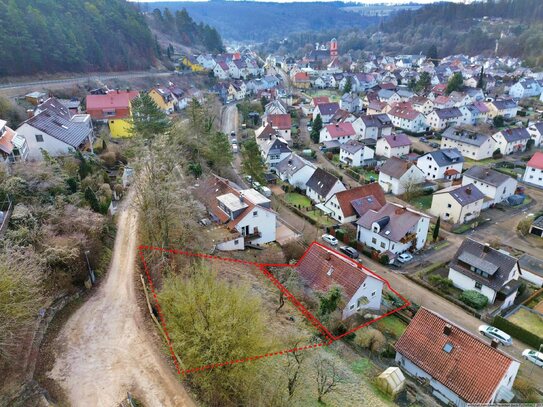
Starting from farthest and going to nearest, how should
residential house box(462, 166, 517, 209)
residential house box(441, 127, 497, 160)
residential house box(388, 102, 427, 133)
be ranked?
1. residential house box(388, 102, 427, 133)
2. residential house box(441, 127, 497, 160)
3. residential house box(462, 166, 517, 209)

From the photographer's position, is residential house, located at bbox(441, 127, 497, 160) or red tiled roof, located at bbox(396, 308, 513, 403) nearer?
red tiled roof, located at bbox(396, 308, 513, 403)

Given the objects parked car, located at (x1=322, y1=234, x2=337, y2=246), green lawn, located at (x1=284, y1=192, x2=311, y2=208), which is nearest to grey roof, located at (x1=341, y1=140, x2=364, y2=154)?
green lawn, located at (x1=284, y1=192, x2=311, y2=208)

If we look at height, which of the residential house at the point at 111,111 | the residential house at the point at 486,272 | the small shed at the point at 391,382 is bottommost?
the residential house at the point at 486,272

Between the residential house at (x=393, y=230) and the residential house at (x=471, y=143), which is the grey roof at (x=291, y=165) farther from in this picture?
the residential house at (x=471, y=143)

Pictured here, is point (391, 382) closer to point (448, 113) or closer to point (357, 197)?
point (357, 197)

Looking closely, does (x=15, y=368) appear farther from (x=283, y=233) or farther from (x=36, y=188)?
(x=283, y=233)

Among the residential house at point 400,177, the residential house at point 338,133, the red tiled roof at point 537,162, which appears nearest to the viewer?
the residential house at point 400,177

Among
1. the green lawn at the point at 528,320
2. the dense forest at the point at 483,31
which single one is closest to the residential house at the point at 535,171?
the green lawn at the point at 528,320

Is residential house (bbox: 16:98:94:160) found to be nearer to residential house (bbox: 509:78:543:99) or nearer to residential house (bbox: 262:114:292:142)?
residential house (bbox: 262:114:292:142)

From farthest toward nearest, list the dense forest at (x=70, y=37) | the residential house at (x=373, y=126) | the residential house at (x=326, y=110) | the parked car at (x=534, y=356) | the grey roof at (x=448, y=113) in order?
1. the residential house at (x=326, y=110)
2. the grey roof at (x=448, y=113)
3. the residential house at (x=373, y=126)
4. the dense forest at (x=70, y=37)
5. the parked car at (x=534, y=356)
